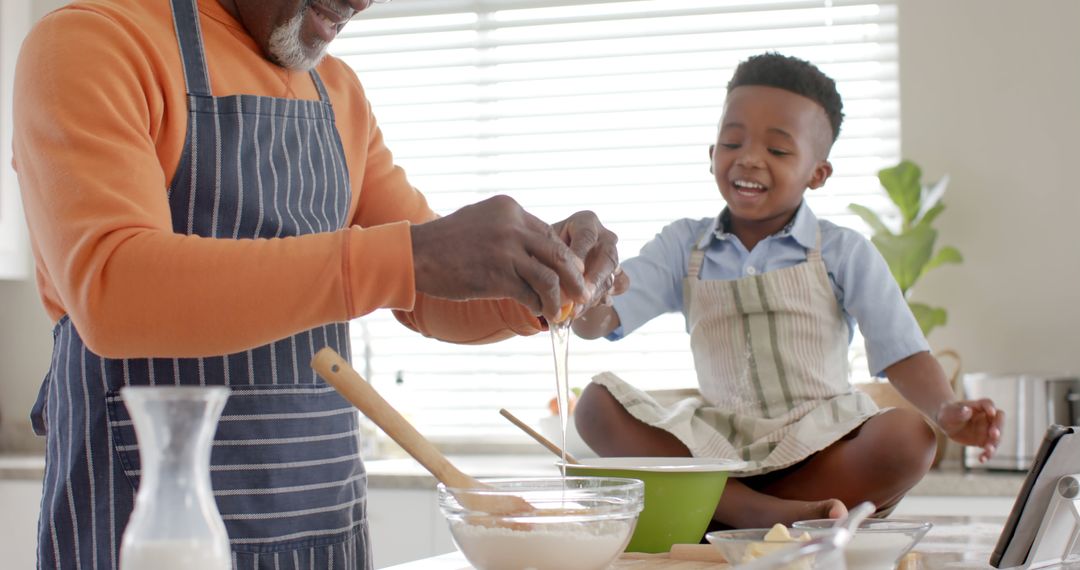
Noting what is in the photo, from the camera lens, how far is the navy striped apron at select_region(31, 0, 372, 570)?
1101mm

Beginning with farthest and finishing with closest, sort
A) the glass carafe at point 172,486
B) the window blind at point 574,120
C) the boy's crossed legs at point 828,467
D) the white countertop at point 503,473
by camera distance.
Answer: the window blind at point 574,120 → the white countertop at point 503,473 → the boy's crossed legs at point 828,467 → the glass carafe at point 172,486

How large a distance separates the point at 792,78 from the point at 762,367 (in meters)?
0.47

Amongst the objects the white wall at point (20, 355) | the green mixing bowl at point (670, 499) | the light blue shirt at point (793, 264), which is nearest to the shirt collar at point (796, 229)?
the light blue shirt at point (793, 264)

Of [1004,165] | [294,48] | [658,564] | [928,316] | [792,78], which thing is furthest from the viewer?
[1004,165]

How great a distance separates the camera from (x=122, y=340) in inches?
35.4

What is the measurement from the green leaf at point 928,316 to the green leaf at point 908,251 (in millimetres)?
53

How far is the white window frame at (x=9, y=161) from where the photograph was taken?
3.08m

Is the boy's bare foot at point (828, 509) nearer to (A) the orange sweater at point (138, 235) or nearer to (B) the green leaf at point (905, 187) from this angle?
(A) the orange sweater at point (138, 235)

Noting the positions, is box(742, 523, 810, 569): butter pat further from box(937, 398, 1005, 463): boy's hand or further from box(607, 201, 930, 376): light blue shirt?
box(607, 201, 930, 376): light blue shirt

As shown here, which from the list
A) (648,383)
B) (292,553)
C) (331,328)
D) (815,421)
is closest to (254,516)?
(292,553)

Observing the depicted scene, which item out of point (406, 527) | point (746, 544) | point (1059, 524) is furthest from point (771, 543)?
point (406, 527)

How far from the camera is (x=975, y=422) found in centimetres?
151

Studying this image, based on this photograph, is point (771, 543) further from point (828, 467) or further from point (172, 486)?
point (828, 467)

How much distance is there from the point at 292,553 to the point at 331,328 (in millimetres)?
229
